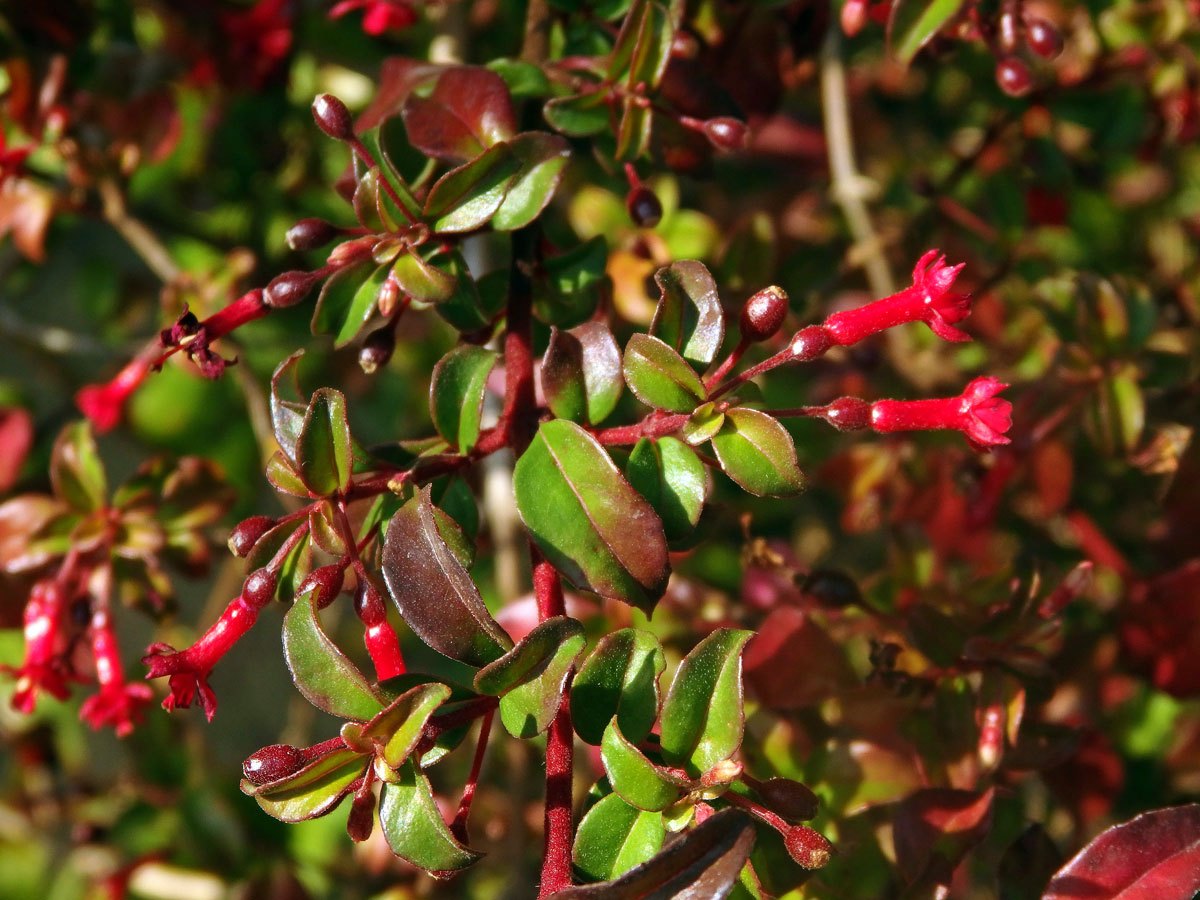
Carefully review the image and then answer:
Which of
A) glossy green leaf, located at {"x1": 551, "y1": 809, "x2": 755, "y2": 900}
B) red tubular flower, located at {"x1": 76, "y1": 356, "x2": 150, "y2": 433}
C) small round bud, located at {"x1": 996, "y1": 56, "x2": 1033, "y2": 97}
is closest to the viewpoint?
glossy green leaf, located at {"x1": 551, "y1": 809, "x2": 755, "y2": 900}

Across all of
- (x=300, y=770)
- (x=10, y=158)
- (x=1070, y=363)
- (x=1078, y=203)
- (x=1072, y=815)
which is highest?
(x=10, y=158)

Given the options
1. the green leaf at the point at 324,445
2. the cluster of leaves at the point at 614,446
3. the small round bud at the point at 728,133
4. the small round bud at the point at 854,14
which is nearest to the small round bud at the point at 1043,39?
the cluster of leaves at the point at 614,446

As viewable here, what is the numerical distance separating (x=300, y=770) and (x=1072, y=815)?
79 cm

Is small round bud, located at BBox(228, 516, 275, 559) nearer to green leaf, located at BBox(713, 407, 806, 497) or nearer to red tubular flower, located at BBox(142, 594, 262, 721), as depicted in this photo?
red tubular flower, located at BBox(142, 594, 262, 721)

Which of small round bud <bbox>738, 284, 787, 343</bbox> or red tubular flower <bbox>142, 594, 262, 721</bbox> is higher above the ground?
small round bud <bbox>738, 284, 787, 343</bbox>

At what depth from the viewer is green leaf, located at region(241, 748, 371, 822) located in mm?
573

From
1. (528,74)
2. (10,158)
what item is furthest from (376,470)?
(10,158)

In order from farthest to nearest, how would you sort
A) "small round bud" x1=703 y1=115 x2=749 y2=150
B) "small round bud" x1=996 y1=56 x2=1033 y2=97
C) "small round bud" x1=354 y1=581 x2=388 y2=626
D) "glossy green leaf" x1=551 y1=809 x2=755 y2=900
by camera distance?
"small round bud" x1=996 y1=56 x2=1033 y2=97
"small round bud" x1=703 y1=115 x2=749 y2=150
"small round bud" x1=354 y1=581 x2=388 y2=626
"glossy green leaf" x1=551 y1=809 x2=755 y2=900

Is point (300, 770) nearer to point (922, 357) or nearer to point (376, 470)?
point (376, 470)

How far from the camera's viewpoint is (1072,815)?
1.04 m

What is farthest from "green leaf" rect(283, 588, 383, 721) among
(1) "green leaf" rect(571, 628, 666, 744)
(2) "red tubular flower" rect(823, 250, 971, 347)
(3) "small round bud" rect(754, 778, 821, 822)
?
(2) "red tubular flower" rect(823, 250, 971, 347)

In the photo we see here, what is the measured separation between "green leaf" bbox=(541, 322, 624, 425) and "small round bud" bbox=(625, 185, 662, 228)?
0.47 ft

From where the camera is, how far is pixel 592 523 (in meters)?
0.58

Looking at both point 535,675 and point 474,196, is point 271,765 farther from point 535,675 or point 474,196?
point 474,196
